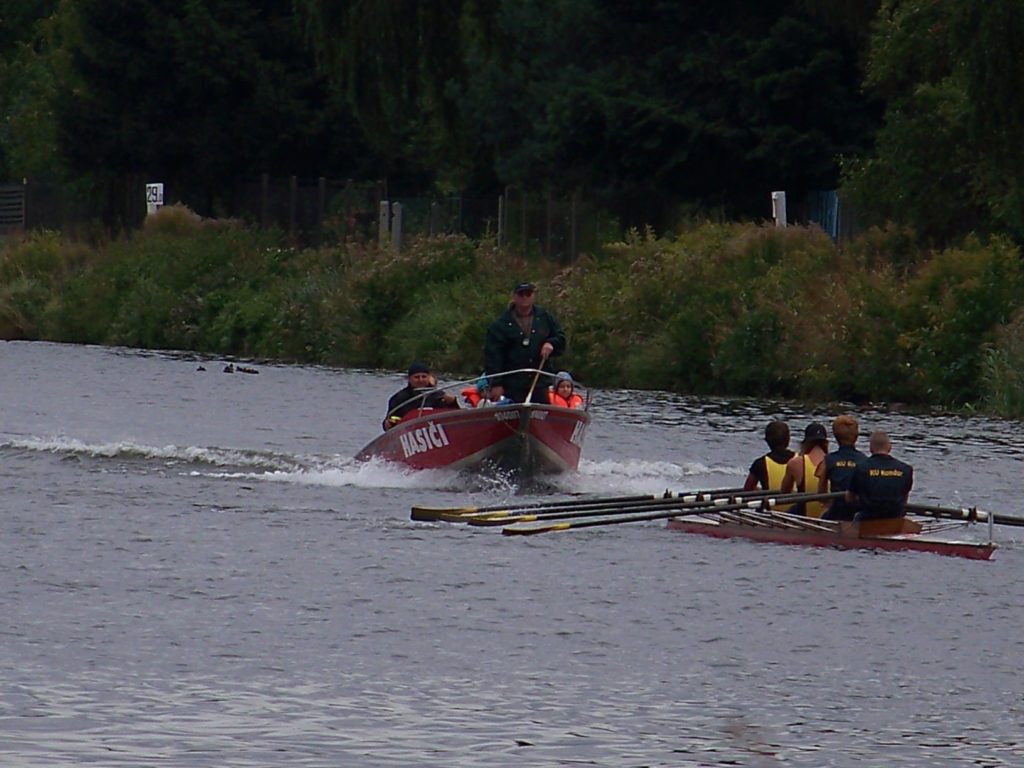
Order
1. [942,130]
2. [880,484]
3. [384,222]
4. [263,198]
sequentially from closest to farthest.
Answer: [880,484] < [942,130] < [384,222] < [263,198]

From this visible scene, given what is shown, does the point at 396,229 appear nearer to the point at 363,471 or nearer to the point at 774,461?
the point at 363,471

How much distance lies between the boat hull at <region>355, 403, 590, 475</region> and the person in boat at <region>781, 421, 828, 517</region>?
3407 millimetres

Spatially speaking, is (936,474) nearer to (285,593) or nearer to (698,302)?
(285,593)

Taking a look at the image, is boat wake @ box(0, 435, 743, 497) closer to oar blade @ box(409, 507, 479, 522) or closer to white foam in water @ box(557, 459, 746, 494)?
white foam in water @ box(557, 459, 746, 494)

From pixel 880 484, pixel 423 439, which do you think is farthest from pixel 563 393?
pixel 880 484

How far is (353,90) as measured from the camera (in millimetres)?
53719

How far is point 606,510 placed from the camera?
21375 millimetres

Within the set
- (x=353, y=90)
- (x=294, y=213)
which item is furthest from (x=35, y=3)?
(x=353, y=90)

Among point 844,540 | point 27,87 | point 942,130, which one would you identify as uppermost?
point 27,87

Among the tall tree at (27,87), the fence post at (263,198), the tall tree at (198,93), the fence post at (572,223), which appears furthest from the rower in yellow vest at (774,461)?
the tall tree at (27,87)

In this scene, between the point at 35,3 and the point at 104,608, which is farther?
the point at 35,3

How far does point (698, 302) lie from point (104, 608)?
25.6 m

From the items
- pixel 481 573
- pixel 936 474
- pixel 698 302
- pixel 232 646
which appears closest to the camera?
pixel 232 646

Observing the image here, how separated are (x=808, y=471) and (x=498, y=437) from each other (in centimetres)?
393
